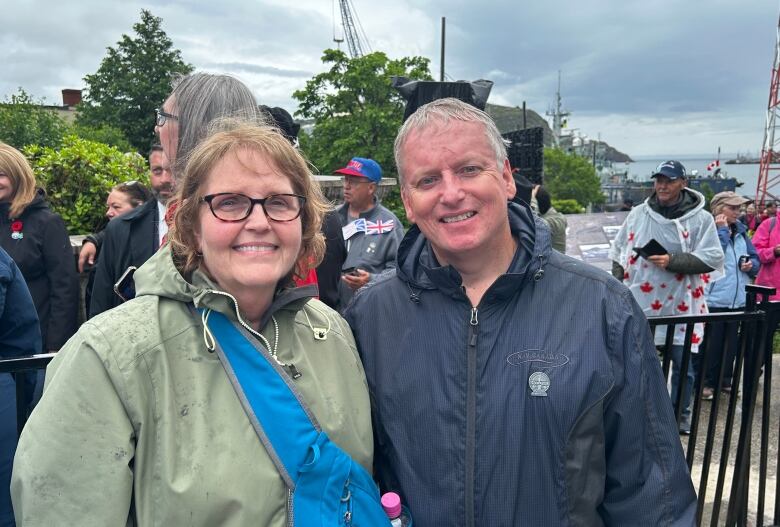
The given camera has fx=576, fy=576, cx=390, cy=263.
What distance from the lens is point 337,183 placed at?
28.0 feet

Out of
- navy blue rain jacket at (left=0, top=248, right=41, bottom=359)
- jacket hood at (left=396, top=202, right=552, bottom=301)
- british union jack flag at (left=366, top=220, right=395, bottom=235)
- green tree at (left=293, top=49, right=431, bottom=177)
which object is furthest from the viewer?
green tree at (left=293, top=49, right=431, bottom=177)

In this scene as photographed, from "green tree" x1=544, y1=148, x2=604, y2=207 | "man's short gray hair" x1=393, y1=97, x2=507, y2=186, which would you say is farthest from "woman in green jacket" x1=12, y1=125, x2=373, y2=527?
"green tree" x1=544, y1=148, x2=604, y2=207

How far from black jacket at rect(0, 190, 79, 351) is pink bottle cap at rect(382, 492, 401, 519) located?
10.1ft

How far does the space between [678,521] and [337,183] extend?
286 inches

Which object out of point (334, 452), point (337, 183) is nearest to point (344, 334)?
point (334, 452)

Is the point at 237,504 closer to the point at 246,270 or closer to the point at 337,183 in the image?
the point at 246,270

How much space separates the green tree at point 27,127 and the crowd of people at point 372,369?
942 inches

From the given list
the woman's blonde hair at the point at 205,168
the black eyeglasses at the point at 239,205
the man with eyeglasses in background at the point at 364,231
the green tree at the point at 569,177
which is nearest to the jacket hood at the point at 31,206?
the man with eyeglasses in background at the point at 364,231

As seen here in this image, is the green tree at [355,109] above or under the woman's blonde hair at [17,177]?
above

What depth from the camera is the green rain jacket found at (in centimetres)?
128

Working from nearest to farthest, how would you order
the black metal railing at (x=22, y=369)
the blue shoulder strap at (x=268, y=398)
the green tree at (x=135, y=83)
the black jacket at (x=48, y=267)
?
the blue shoulder strap at (x=268, y=398), the black metal railing at (x=22, y=369), the black jacket at (x=48, y=267), the green tree at (x=135, y=83)

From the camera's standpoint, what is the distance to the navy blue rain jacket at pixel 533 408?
1.70 meters

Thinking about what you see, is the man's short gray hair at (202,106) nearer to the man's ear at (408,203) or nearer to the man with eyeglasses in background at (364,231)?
the man's ear at (408,203)

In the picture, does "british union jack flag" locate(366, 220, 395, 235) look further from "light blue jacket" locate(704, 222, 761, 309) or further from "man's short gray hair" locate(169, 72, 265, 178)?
"light blue jacket" locate(704, 222, 761, 309)
